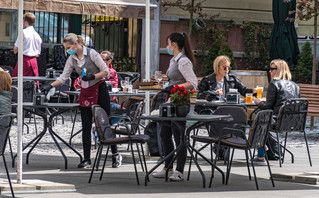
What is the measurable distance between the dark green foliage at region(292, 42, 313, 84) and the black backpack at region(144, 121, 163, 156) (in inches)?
399

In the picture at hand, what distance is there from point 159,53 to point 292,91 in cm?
967

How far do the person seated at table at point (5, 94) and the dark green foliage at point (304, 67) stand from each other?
12325mm

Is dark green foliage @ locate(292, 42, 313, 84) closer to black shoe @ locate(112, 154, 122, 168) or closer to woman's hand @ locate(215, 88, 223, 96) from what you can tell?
woman's hand @ locate(215, 88, 223, 96)

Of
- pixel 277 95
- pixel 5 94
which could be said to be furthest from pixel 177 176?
pixel 277 95

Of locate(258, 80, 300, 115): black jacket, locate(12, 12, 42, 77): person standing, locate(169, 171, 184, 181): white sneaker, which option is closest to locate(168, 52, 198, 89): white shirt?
locate(169, 171, 184, 181): white sneaker

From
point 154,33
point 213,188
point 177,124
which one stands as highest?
point 154,33

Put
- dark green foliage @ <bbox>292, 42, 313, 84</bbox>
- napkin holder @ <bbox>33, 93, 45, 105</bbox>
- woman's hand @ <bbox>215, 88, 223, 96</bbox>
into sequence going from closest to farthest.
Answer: napkin holder @ <bbox>33, 93, 45, 105</bbox>
woman's hand @ <bbox>215, 88, 223, 96</bbox>
dark green foliage @ <bbox>292, 42, 313, 84</bbox>

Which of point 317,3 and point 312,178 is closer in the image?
point 312,178

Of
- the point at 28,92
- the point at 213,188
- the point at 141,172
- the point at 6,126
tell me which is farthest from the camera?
the point at 28,92

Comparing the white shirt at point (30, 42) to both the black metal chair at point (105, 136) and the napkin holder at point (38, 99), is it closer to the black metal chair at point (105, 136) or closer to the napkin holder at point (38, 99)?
the napkin holder at point (38, 99)

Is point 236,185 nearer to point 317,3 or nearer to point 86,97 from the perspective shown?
point 86,97

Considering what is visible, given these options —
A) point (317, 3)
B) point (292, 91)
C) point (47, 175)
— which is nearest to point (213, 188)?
point (47, 175)

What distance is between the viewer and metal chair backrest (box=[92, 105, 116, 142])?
881 centimetres

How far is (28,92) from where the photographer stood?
1245 cm
